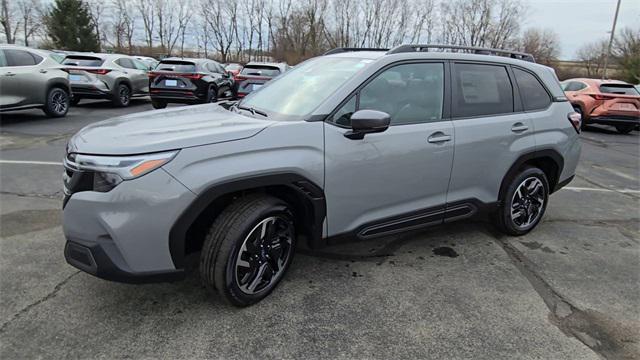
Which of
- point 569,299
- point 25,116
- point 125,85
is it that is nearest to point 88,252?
point 569,299

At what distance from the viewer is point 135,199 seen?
232 centimetres

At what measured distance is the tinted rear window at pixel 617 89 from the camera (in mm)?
13031

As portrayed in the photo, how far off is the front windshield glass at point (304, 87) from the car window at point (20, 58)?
8.27m

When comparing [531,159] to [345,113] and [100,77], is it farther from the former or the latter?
[100,77]

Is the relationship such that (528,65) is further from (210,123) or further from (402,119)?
(210,123)

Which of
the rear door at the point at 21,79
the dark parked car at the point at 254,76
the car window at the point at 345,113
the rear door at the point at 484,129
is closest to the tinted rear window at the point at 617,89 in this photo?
the dark parked car at the point at 254,76

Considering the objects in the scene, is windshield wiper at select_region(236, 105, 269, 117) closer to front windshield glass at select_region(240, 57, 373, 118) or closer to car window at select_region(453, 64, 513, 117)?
front windshield glass at select_region(240, 57, 373, 118)

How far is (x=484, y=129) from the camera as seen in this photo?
3.68 meters

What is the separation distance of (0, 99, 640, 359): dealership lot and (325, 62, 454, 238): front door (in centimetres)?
48

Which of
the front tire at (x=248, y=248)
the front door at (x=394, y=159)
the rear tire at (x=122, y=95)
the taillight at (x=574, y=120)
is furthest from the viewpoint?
the rear tire at (x=122, y=95)

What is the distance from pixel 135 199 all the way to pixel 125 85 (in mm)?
12892

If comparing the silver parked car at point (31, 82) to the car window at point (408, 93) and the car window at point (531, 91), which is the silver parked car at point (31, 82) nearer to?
the car window at point (408, 93)

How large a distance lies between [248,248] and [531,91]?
3.17 m

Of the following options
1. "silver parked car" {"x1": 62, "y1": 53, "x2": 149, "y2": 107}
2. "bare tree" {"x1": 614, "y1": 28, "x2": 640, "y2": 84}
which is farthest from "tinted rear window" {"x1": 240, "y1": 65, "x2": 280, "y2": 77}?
"bare tree" {"x1": 614, "y1": 28, "x2": 640, "y2": 84}
